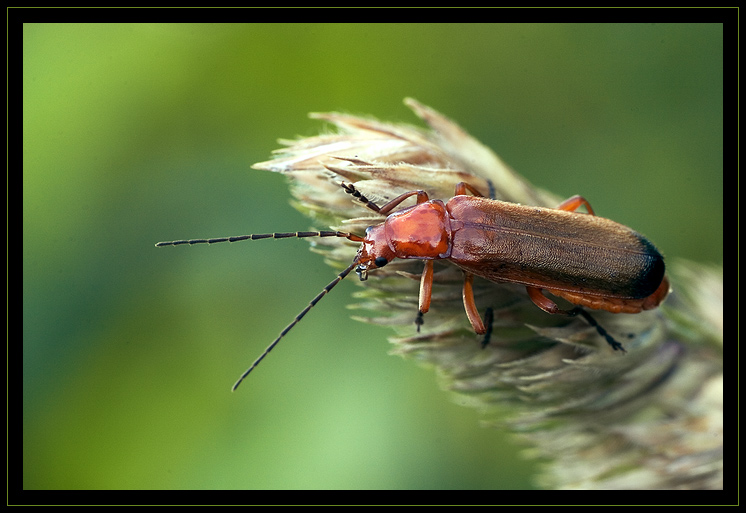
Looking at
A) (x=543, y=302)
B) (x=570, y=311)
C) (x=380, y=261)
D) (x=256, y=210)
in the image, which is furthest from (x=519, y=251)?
(x=256, y=210)

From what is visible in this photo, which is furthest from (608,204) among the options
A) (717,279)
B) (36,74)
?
(36,74)

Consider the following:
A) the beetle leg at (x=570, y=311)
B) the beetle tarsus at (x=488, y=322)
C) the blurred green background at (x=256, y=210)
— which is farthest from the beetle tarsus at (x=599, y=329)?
the blurred green background at (x=256, y=210)

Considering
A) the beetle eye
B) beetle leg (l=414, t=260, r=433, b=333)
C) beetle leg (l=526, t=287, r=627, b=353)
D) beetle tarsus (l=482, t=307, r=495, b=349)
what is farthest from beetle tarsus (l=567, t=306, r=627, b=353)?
the beetle eye

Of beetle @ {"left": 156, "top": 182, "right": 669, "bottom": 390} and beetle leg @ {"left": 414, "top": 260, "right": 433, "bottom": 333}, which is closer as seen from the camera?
beetle leg @ {"left": 414, "top": 260, "right": 433, "bottom": 333}

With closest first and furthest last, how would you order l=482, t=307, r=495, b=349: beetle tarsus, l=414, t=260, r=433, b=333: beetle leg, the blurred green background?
l=414, t=260, r=433, b=333: beetle leg
l=482, t=307, r=495, b=349: beetle tarsus
the blurred green background

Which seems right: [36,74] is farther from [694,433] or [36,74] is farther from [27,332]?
[694,433]

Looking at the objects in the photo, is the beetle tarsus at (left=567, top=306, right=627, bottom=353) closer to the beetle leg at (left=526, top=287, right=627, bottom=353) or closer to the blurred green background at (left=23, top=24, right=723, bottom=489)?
the beetle leg at (left=526, top=287, right=627, bottom=353)

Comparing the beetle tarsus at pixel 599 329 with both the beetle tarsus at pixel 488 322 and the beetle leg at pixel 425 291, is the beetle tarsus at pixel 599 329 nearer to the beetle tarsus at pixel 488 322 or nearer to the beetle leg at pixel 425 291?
the beetle tarsus at pixel 488 322
